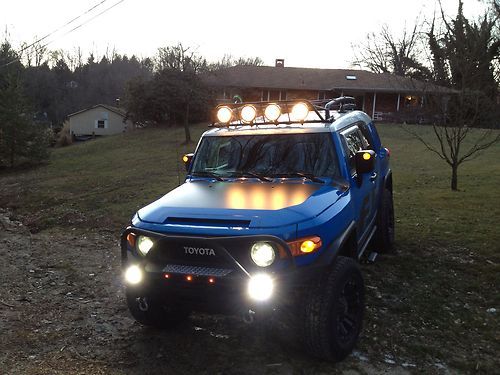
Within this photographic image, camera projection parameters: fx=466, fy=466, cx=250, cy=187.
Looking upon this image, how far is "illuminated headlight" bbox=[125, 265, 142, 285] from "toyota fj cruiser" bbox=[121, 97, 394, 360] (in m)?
0.01

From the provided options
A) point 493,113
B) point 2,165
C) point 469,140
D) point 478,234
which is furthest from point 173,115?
point 478,234

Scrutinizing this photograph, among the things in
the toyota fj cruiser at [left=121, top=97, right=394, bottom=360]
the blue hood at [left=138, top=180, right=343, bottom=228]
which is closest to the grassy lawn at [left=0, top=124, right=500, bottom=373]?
the toyota fj cruiser at [left=121, top=97, right=394, bottom=360]

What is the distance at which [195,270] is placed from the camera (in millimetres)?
3439

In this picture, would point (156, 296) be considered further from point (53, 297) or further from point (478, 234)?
point (478, 234)

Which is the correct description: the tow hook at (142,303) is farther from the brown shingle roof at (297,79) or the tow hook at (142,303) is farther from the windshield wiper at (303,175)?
the brown shingle roof at (297,79)

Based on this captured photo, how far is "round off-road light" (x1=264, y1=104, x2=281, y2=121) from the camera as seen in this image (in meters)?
4.79

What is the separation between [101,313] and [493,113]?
10.3 meters

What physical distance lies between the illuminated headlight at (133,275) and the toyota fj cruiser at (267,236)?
10 mm

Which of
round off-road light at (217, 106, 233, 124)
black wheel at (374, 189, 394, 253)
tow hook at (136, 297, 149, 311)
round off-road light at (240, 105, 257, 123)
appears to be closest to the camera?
tow hook at (136, 297, 149, 311)

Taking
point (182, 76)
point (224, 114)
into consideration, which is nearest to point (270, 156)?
point (224, 114)

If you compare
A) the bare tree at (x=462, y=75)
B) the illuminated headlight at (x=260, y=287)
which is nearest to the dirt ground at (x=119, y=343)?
the illuminated headlight at (x=260, y=287)

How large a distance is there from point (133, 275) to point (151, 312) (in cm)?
64

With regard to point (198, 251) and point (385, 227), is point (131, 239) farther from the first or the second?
point (385, 227)

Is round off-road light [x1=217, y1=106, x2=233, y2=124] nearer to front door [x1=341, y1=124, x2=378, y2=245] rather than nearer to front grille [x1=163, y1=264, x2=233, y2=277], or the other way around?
front door [x1=341, y1=124, x2=378, y2=245]
